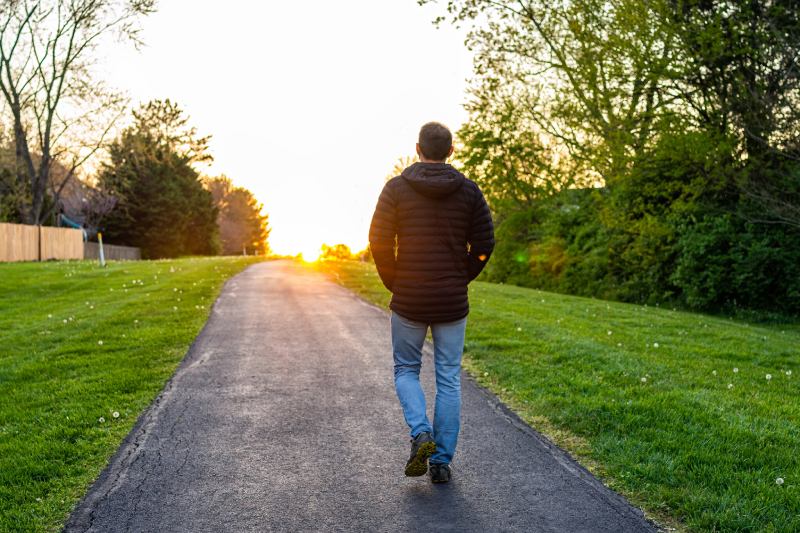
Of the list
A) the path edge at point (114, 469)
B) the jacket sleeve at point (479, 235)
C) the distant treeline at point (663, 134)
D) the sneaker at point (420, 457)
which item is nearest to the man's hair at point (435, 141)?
the jacket sleeve at point (479, 235)

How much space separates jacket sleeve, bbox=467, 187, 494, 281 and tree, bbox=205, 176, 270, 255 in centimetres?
7433

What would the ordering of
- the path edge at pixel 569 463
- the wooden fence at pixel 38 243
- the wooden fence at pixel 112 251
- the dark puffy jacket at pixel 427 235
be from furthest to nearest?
the wooden fence at pixel 112 251 < the wooden fence at pixel 38 243 < the dark puffy jacket at pixel 427 235 < the path edge at pixel 569 463

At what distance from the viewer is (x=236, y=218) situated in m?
88.9

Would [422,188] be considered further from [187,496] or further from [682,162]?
[682,162]

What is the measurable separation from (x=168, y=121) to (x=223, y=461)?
2595 inches

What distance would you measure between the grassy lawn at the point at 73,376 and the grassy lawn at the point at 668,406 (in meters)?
3.65

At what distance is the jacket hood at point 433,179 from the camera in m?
4.16

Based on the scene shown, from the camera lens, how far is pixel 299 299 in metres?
14.6

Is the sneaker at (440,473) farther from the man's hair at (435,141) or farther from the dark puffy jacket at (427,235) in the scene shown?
the man's hair at (435,141)

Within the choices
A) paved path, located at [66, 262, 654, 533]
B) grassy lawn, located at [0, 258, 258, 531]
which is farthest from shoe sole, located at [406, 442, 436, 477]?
grassy lawn, located at [0, 258, 258, 531]

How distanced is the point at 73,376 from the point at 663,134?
48.3 ft

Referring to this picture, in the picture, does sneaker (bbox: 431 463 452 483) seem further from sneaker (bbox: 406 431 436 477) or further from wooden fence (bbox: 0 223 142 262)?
wooden fence (bbox: 0 223 142 262)

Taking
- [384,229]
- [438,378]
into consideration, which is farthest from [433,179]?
[438,378]

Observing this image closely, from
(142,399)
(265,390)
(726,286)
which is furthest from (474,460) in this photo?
(726,286)
